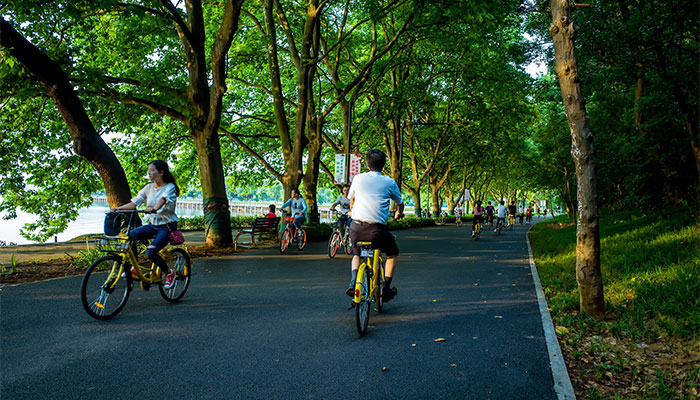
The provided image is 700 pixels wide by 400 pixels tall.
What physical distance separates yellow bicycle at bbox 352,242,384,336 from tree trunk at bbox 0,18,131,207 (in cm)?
751

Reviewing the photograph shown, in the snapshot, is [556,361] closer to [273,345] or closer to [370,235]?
[370,235]

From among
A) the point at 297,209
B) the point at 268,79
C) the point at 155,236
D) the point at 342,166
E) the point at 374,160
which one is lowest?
the point at 155,236

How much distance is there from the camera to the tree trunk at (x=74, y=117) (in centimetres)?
1006

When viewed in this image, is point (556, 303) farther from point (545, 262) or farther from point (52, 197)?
point (52, 197)

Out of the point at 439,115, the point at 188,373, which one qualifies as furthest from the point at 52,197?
the point at 439,115

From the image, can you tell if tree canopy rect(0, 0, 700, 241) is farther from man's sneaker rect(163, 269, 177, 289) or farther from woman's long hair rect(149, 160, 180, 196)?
man's sneaker rect(163, 269, 177, 289)

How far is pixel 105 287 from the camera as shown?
5.49m

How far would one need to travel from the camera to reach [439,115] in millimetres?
35812

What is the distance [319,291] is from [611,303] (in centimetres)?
399

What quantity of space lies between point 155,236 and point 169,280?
2.29 feet

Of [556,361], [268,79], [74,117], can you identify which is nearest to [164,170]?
[556,361]

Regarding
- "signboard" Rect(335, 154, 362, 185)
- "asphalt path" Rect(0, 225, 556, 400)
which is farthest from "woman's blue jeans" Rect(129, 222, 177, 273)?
A: "signboard" Rect(335, 154, 362, 185)

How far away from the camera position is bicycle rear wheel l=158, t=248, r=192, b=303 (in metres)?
6.36

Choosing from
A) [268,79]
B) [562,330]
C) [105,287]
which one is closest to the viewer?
[562,330]
